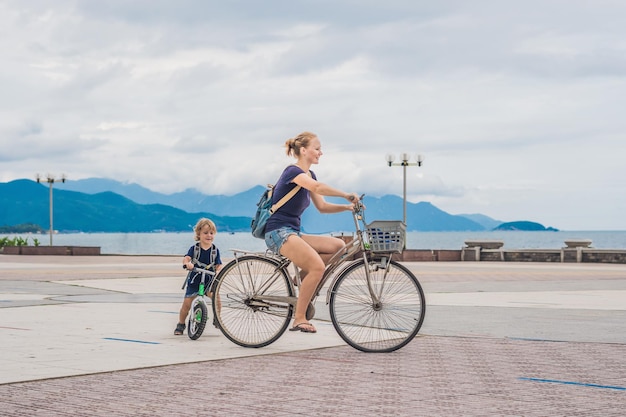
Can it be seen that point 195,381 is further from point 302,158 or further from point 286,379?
point 302,158

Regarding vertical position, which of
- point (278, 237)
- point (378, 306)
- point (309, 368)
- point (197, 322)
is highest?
point (278, 237)

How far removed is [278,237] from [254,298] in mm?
620

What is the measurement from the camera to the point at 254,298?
8.59 metres

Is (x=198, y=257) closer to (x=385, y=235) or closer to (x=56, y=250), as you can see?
(x=385, y=235)

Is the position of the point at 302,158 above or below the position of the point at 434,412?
above

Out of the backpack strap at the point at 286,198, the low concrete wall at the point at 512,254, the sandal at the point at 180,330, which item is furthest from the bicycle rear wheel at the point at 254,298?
the low concrete wall at the point at 512,254

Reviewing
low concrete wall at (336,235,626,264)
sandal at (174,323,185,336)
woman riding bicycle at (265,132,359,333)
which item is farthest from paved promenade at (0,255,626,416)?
low concrete wall at (336,235,626,264)

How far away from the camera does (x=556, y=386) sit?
6488 mm

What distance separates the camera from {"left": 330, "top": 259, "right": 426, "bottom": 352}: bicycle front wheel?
816cm

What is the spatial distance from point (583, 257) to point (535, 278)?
1628 centimetres

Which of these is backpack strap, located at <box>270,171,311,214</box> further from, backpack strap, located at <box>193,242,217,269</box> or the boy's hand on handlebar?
backpack strap, located at <box>193,242,217,269</box>

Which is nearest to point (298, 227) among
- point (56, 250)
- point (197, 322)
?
point (197, 322)

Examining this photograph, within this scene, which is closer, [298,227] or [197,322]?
[298,227]

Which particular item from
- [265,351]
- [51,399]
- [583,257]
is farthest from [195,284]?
[583,257]
